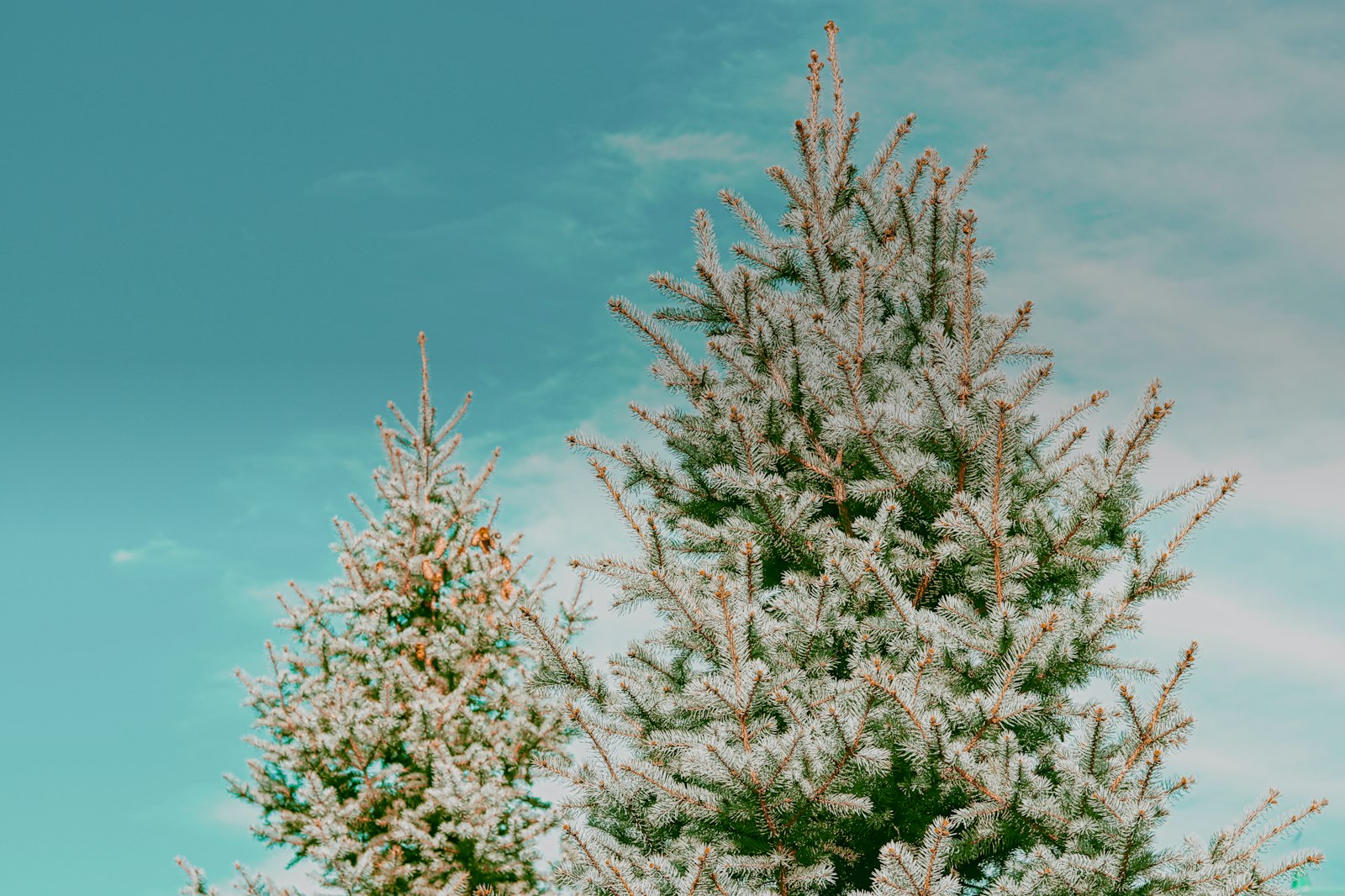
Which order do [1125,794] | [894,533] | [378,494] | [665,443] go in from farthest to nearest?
[378,494], [665,443], [894,533], [1125,794]

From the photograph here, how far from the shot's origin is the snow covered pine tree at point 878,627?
9.47 feet

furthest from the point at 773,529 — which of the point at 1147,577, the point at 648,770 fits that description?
the point at 1147,577

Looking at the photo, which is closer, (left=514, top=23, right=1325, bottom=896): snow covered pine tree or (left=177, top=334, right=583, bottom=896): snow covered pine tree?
(left=514, top=23, right=1325, bottom=896): snow covered pine tree

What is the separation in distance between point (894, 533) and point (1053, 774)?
1.20 meters

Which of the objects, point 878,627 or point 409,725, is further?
point 409,725

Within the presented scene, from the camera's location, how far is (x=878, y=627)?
3535 mm

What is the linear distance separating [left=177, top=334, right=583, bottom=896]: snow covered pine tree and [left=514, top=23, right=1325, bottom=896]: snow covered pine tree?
6.03 feet

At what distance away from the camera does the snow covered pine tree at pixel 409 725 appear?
19.7 feet

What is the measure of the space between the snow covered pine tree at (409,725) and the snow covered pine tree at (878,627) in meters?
1.84

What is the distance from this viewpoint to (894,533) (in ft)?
12.8

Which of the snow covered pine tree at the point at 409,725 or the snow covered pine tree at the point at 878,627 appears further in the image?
the snow covered pine tree at the point at 409,725

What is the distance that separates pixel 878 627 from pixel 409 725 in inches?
176

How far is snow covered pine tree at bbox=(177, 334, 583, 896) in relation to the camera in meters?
6.00

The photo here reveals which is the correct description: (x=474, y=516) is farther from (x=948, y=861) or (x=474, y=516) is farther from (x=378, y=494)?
(x=948, y=861)
